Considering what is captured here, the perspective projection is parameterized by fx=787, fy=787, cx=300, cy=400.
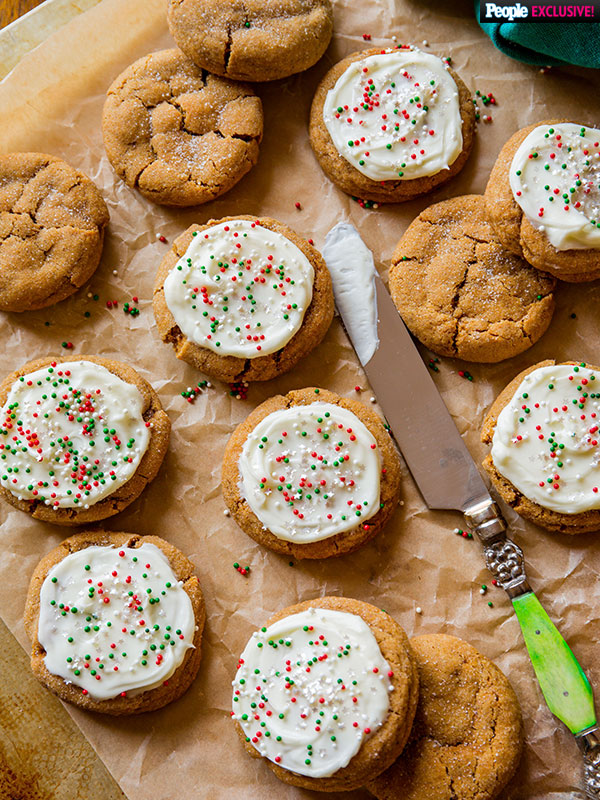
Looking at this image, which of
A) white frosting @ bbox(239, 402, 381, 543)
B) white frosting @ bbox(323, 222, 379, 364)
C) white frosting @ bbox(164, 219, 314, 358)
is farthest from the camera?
white frosting @ bbox(323, 222, 379, 364)

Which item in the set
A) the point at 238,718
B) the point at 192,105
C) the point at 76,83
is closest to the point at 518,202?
the point at 192,105

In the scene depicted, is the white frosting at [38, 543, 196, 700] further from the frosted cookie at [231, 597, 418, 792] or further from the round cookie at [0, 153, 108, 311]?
the round cookie at [0, 153, 108, 311]

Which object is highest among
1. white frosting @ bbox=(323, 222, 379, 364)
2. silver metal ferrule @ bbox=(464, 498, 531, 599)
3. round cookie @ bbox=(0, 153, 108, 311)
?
round cookie @ bbox=(0, 153, 108, 311)

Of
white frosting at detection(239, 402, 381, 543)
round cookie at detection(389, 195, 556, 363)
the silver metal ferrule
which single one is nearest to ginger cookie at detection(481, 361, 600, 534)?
the silver metal ferrule

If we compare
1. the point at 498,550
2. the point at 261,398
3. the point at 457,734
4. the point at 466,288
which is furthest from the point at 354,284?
the point at 457,734

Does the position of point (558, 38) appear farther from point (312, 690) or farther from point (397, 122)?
point (312, 690)

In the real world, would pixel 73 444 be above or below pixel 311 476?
above

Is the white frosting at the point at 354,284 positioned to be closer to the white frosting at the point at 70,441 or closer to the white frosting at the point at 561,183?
the white frosting at the point at 561,183

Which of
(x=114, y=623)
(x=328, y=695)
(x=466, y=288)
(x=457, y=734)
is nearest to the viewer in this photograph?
(x=328, y=695)
